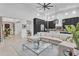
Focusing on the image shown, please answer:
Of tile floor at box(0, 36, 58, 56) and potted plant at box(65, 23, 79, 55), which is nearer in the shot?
potted plant at box(65, 23, 79, 55)

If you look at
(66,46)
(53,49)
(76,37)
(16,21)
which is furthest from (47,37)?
(16,21)

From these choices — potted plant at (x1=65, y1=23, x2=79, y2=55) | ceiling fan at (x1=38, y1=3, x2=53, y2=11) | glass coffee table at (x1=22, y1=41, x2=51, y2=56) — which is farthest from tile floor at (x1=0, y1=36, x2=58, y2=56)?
ceiling fan at (x1=38, y1=3, x2=53, y2=11)

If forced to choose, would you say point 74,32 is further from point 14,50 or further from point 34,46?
point 14,50

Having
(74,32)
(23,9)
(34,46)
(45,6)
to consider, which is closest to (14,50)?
(34,46)

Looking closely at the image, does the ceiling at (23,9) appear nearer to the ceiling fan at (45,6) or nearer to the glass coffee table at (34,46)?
the ceiling fan at (45,6)

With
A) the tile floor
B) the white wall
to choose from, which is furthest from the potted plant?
the tile floor

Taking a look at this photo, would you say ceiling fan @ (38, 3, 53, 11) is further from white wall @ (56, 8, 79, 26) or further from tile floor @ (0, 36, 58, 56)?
tile floor @ (0, 36, 58, 56)

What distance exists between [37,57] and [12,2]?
1.48m

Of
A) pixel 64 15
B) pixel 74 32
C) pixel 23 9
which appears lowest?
pixel 74 32

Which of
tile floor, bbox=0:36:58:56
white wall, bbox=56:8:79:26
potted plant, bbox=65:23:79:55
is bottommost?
tile floor, bbox=0:36:58:56

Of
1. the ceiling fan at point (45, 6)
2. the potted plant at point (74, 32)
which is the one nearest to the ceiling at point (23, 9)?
the ceiling fan at point (45, 6)

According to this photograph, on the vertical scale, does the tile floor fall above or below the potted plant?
below

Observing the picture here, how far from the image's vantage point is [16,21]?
8.19 feet

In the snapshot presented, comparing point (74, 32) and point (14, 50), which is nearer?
point (74, 32)
